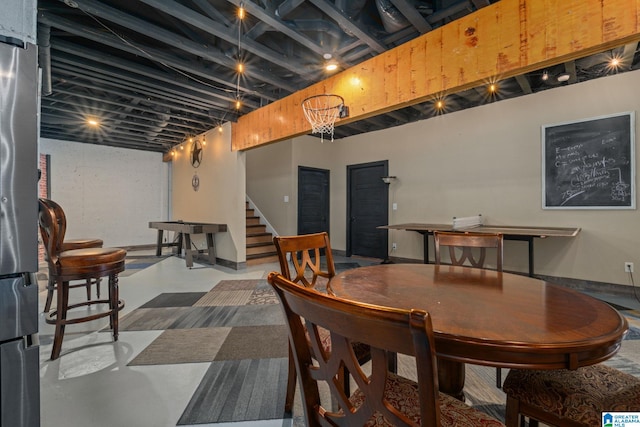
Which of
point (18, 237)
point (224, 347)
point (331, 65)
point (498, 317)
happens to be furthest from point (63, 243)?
point (498, 317)

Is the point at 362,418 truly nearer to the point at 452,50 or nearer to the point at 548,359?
the point at 548,359

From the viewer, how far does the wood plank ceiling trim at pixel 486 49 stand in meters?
1.80

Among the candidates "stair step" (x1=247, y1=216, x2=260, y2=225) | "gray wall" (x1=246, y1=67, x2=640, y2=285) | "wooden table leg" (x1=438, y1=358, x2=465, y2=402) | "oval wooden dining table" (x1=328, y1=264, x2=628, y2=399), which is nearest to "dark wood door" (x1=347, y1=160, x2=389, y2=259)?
"gray wall" (x1=246, y1=67, x2=640, y2=285)

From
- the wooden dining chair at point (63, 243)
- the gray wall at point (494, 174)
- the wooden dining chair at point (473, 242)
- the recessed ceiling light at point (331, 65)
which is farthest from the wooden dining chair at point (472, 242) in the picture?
the wooden dining chair at point (63, 243)

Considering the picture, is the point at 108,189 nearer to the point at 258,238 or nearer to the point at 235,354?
the point at 258,238

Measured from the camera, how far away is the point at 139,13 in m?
2.57

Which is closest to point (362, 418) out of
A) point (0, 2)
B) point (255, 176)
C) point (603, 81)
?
point (0, 2)

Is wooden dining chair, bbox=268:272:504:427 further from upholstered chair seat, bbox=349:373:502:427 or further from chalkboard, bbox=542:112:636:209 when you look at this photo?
chalkboard, bbox=542:112:636:209

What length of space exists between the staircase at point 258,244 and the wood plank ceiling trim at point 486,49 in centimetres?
343

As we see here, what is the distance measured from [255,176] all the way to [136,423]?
6.02m

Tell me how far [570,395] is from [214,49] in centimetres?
375

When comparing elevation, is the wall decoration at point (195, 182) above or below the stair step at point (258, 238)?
above

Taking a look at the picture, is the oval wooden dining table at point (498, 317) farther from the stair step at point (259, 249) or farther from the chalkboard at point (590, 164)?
the stair step at point (259, 249)

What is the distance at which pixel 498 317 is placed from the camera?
98 centimetres
